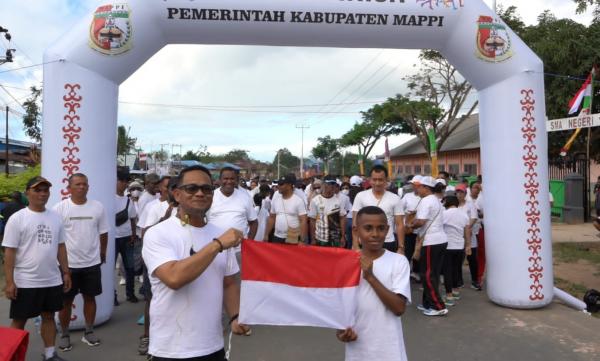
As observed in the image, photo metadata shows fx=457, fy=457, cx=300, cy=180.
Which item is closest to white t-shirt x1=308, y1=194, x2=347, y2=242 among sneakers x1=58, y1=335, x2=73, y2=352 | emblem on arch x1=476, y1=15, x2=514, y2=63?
emblem on arch x1=476, y1=15, x2=514, y2=63

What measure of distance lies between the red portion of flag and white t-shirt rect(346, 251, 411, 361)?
22 cm

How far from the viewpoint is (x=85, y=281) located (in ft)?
15.3

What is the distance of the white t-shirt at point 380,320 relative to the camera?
239 centimetres

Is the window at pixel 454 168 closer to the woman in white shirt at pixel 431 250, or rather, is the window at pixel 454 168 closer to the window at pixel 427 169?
the window at pixel 427 169

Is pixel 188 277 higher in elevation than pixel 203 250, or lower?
lower

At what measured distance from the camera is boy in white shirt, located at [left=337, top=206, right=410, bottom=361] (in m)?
2.37

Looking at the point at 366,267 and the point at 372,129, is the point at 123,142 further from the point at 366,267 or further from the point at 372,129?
the point at 366,267

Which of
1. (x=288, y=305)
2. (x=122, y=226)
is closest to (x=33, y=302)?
(x=122, y=226)

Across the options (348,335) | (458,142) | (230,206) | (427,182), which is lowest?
(348,335)

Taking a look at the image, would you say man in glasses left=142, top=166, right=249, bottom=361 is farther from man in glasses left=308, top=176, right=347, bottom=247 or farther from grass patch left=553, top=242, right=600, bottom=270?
grass patch left=553, top=242, right=600, bottom=270

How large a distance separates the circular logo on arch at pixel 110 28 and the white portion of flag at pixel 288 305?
381cm

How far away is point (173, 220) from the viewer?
2.36 metres

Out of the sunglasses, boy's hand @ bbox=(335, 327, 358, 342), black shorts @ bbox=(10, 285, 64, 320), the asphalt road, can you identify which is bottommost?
the asphalt road

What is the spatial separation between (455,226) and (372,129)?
3422cm
